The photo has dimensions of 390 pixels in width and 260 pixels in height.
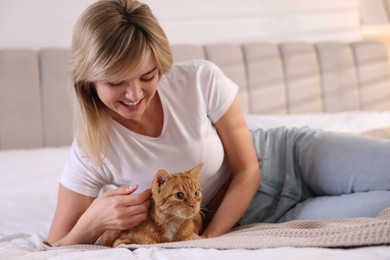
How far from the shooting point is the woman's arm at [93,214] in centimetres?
119

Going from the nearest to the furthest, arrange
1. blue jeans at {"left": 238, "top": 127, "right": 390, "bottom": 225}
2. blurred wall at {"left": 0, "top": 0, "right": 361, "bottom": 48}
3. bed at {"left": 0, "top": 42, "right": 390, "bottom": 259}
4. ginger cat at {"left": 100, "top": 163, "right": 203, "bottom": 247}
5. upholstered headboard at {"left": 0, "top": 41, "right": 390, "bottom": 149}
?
1. ginger cat at {"left": 100, "top": 163, "right": 203, "bottom": 247}
2. blue jeans at {"left": 238, "top": 127, "right": 390, "bottom": 225}
3. bed at {"left": 0, "top": 42, "right": 390, "bottom": 259}
4. upholstered headboard at {"left": 0, "top": 41, "right": 390, "bottom": 149}
5. blurred wall at {"left": 0, "top": 0, "right": 361, "bottom": 48}

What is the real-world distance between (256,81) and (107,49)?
4.37 ft

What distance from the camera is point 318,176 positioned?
1.45 m

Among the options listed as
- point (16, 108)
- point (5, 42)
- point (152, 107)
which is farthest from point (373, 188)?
point (5, 42)

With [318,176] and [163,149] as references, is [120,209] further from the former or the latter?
[318,176]

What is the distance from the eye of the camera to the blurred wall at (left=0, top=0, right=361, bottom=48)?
2.27 meters

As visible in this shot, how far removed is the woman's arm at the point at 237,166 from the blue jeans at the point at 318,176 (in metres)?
0.12

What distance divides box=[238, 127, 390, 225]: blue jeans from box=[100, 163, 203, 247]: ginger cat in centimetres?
35

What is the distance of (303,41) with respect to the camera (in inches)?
104

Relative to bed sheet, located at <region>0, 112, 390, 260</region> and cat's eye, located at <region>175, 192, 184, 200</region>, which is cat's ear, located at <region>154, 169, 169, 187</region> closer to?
cat's eye, located at <region>175, 192, 184, 200</region>

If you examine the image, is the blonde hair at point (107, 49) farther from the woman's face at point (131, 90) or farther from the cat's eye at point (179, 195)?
the cat's eye at point (179, 195)

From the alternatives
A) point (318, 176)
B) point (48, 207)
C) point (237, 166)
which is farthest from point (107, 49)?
point (48, 207)

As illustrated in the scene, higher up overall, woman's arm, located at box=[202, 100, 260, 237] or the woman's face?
the woman's face

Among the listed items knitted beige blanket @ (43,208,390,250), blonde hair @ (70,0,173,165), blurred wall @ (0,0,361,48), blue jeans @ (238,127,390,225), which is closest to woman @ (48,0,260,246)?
blonde hair @ (70,0,173,165)
